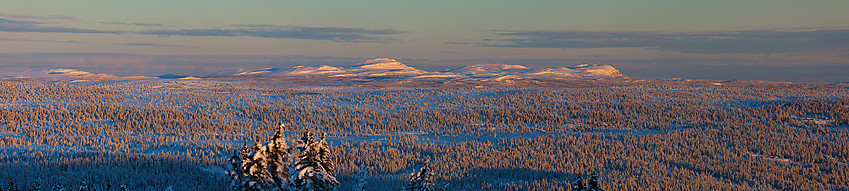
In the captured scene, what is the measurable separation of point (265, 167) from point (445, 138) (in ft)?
201

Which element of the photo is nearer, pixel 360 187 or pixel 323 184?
pixel 323 184

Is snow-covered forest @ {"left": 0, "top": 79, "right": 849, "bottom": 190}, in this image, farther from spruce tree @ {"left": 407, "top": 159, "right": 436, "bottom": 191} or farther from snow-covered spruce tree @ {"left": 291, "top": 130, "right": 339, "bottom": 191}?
spruce tree @ {"left": 407, "top": 159, "right": 436, "bottom": 191}

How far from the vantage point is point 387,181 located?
56.6 meters

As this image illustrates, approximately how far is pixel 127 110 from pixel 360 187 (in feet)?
277

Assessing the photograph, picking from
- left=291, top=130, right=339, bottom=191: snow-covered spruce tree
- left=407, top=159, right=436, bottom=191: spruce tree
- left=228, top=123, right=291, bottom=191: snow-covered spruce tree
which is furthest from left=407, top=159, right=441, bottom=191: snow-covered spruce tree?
left=228, top=123, right=291, bottom=191: snow-covered spruce tree

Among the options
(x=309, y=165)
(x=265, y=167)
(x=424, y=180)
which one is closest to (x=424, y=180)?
(x=424, y=180)

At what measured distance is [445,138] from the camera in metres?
88.2

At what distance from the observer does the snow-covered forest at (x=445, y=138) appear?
55.6 m

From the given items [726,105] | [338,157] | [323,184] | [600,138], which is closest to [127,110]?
[338,157]

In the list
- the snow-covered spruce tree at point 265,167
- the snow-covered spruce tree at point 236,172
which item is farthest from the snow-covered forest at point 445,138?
the snow-covered spruce tree at point 236,172

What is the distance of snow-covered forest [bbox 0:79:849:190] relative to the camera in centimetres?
5559

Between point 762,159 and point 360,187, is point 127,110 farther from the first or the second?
point 762,159

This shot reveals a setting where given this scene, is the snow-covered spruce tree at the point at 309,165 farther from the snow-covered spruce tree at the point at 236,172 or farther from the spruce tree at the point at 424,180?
the spruce tree at the point at 424,180

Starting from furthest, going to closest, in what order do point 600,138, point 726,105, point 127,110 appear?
point 726,105, point 127,110, point 600,138
